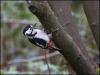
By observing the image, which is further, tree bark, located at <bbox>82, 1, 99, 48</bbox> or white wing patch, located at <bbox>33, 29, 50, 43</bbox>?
tree bark, located at <bbox>82, 1, 99, 48</bbox>

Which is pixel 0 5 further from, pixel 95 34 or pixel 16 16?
pixel 95 34

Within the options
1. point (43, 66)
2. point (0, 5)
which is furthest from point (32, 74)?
point (0, 5)

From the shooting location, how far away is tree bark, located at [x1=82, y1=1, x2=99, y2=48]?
224 cm

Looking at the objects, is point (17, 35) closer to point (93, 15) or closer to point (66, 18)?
point (93, 15)

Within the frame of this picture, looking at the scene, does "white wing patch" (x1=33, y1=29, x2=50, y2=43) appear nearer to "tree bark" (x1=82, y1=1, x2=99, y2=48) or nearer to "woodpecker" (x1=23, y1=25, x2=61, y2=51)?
"woodpecker" (x1=23, y1=25, x2=61, y2=51)

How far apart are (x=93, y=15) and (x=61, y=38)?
67cm

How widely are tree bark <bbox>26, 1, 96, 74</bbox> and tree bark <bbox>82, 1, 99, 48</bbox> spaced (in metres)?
0.40

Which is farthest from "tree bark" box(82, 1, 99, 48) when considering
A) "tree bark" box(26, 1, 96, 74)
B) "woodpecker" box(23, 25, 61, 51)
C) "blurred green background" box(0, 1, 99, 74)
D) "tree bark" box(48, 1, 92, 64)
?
"blurred green background" box(0, 1, 99, 74)

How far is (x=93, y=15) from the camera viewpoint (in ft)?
7.44

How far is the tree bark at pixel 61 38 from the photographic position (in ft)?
5.03

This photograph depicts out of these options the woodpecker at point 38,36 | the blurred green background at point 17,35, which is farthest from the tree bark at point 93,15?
the blurred green background at point 17,35

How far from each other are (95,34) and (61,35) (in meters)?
0.63

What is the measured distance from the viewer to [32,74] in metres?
3.28

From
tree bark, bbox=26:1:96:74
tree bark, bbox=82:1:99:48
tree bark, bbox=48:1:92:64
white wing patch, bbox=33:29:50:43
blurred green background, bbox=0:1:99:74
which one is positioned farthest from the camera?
blurred green background, bbox=0:1:99:74
